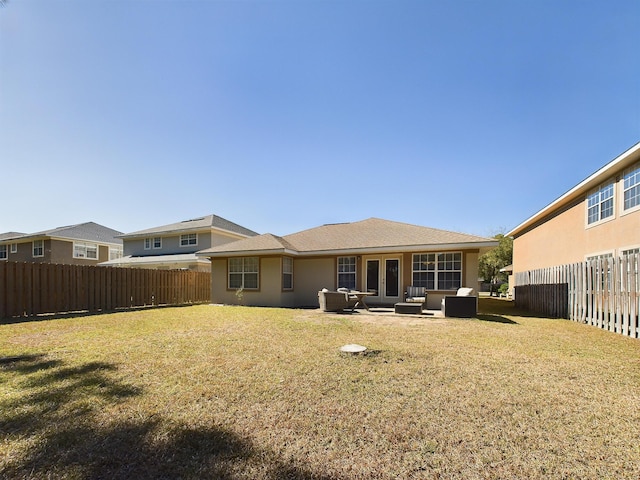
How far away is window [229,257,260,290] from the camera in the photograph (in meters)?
16.1

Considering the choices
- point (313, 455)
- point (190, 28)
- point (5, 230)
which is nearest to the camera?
point (313, 455)

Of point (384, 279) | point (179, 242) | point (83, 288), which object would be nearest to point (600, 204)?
point (384, 279)

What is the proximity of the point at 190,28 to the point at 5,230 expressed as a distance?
46398 mm

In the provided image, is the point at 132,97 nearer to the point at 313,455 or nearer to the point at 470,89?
the point at 470,89

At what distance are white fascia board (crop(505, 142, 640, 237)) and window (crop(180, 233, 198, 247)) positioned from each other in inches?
947

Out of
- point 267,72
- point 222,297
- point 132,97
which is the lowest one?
point 222,297

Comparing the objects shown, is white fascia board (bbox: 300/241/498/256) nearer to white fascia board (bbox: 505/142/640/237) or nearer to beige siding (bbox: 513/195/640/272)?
beige siding (bbox: 513/195/640/272)

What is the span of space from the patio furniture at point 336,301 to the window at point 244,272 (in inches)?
192

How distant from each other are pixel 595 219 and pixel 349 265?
Result: 11285 mm

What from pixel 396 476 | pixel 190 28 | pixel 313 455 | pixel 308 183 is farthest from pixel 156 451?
pixel 308 183

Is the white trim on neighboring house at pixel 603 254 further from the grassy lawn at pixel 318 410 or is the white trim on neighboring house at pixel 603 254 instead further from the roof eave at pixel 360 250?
the grassy lawn at pixel 318 410

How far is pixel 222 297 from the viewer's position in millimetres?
16859

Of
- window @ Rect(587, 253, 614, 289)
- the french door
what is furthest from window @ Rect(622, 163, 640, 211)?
the french door

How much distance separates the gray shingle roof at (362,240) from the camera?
13.2m
